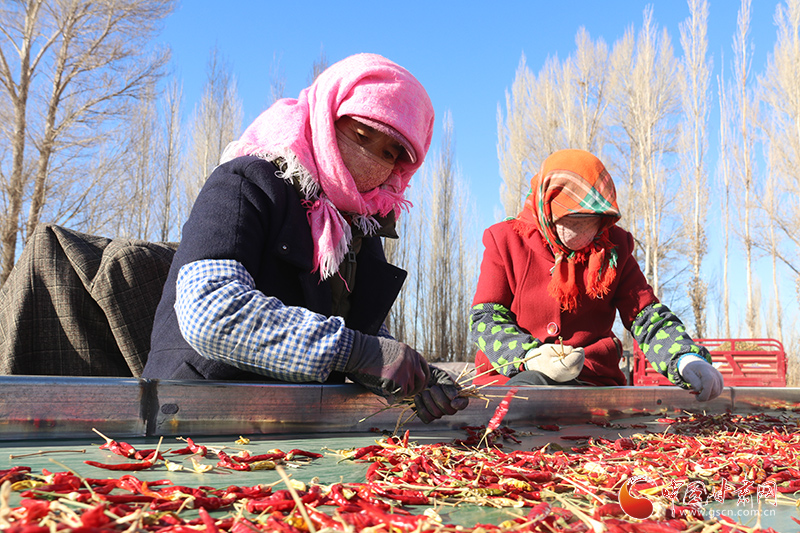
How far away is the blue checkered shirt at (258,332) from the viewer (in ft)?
4.89

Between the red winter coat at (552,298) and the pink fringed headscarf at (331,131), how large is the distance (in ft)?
3.29

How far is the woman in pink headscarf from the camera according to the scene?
4.96 feet

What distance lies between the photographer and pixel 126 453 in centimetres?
116

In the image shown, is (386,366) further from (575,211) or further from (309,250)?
(575,211)

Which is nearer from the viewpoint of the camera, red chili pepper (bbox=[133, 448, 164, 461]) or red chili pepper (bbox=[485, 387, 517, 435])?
red chili pepper (bbox=[133, 448, 164, 461])

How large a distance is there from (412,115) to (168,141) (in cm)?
1750

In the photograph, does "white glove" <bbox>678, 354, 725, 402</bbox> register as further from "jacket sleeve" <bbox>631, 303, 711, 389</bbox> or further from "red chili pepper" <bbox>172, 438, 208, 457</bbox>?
"red chili pepper" <bbox>172, 438, 208, 457</bbox>

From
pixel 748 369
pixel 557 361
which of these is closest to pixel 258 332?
pixel 557 361

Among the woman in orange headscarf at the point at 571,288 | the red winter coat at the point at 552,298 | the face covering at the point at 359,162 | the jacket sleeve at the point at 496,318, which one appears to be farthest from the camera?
the red winter coat at the point at 552,298

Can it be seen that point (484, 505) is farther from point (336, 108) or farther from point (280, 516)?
point (336, 108)

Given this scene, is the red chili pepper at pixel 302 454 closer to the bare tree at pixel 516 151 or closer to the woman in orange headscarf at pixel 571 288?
the woman in orange headscarf at pixel 571 288

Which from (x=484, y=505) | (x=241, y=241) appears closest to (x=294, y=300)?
(x=241, y=241)

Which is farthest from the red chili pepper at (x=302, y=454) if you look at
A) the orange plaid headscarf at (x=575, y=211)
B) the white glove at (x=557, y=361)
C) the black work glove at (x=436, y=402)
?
the orange plaid headscarf at (x=575, y=211)

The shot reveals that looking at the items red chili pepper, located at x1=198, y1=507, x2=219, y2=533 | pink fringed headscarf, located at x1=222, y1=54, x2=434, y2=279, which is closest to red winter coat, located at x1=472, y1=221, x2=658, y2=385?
pink fringed headscarf, located at x1=222, y1=54, x2=434, y2=279
